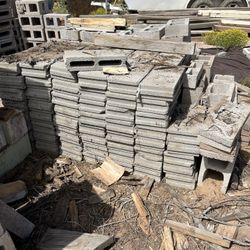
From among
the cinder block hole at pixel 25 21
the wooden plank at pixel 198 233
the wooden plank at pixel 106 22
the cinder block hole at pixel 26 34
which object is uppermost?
the wooden plank at pixel 106 22

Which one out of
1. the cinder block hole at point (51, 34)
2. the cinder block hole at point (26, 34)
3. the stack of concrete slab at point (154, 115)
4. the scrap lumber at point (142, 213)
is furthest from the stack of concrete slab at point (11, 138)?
the cinder block hole at point (26, 34)

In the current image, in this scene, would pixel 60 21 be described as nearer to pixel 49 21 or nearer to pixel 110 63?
pixel 49 21

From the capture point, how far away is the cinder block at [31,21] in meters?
10.4

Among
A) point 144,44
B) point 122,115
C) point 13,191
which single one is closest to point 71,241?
point 13,191

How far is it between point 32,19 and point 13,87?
16.4 feet

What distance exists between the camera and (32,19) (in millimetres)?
10586

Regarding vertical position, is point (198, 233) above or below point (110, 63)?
below

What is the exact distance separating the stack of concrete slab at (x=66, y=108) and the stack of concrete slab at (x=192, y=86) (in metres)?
2.17

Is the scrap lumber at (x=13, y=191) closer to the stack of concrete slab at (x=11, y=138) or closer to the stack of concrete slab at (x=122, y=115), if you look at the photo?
the stack of concrete slab at (x=11, y=138)

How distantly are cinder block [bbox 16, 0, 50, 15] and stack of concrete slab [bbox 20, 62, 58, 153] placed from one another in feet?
15.2

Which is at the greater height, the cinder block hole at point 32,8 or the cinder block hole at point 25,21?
the cinder block hole at point 32,8

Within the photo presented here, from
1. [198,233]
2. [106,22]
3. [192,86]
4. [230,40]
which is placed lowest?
[198,233]

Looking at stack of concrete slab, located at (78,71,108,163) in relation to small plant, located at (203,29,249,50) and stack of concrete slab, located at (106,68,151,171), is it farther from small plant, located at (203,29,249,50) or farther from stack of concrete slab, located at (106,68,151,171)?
small plant, located at (203,29,249,50)

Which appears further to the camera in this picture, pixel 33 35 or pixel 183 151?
pixel 33 35
